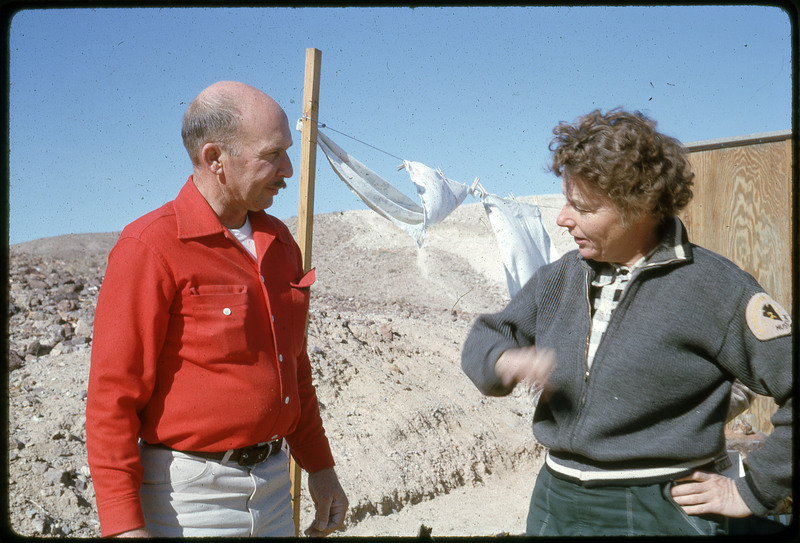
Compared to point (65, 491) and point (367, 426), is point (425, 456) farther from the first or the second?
point (65, 491)

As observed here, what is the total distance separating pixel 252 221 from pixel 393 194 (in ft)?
7.82

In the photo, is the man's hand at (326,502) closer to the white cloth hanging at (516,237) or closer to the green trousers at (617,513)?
the green trousers at (617,513)

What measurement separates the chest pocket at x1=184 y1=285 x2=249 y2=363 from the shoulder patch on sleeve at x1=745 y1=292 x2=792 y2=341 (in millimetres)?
1295

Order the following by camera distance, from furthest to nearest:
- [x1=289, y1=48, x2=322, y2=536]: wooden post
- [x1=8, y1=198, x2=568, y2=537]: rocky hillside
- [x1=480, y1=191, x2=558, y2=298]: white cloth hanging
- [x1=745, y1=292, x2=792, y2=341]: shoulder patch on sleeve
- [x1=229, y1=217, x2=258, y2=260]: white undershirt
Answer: [x1=480, y1=191, x2=558, y2=298]: white cloth hanging
[x1=8, y1=198, x2=568, y2=537]: rocky hillside
[x1=289, y1=48, x2=322, y2=536]: wooden post
[x1=229, y1=217, x2=258, y2=260]: white undershirt
[x1=745, y1=292, x2=792, y2=341]: shoulder patch on sleeve

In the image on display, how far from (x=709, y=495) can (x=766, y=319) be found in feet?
1.54

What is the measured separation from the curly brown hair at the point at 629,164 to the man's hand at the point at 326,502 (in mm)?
1262

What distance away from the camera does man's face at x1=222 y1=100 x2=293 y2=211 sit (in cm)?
187

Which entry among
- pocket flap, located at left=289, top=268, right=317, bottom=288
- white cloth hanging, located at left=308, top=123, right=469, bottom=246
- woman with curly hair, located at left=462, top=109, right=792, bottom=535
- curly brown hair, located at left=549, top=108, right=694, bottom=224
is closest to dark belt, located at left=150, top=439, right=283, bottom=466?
pocket flap, located at left=289, top=268, right=317, bottom=288

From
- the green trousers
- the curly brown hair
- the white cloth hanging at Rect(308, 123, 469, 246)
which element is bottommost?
the green trousers

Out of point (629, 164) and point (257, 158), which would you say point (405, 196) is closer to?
point (257, 158)

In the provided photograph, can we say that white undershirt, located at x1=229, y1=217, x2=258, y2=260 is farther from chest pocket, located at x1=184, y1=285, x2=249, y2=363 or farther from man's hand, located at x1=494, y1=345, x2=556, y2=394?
man's hand, located at x1=494, y1=345, x2=556, y2=394

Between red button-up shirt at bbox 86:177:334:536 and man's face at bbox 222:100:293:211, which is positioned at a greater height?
man's face at bbox 222:100:293:211

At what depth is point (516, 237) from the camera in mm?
4816

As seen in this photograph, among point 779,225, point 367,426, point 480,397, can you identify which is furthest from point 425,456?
point 779,225
